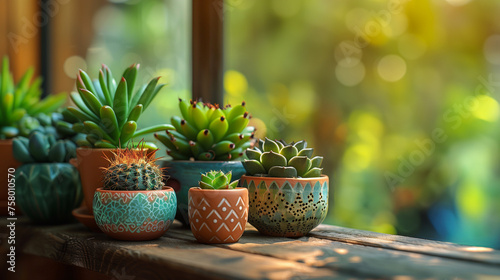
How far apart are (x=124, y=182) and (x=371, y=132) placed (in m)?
0.73

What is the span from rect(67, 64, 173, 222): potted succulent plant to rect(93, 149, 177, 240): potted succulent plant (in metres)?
0.08

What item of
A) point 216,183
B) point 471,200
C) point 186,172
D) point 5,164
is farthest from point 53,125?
point 471,200

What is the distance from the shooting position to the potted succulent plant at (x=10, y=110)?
124 cm

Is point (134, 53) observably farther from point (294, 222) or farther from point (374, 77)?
point (294, 222)

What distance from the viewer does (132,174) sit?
0.93m

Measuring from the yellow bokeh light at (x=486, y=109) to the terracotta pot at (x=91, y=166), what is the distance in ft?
2.82

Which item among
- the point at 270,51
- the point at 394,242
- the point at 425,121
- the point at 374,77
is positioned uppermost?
the point at 270,51

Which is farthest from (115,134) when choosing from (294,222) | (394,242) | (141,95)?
(394,242)

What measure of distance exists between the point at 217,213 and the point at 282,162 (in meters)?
0.18

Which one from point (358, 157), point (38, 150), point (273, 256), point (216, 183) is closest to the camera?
point (273, 256)

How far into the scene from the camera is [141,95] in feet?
3.55

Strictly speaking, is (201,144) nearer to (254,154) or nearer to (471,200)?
(254,154)

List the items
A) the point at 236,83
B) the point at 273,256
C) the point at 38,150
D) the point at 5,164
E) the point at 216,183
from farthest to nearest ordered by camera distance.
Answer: the point at 236,83
the point at 5,164
the point at 38,150
the point at 216,183
the point at 273,256

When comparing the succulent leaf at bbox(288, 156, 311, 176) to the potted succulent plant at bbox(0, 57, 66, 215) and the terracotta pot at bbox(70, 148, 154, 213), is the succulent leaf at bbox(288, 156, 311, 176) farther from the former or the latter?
the potted succulent plant at bbox(0, 57, 66, 215)
